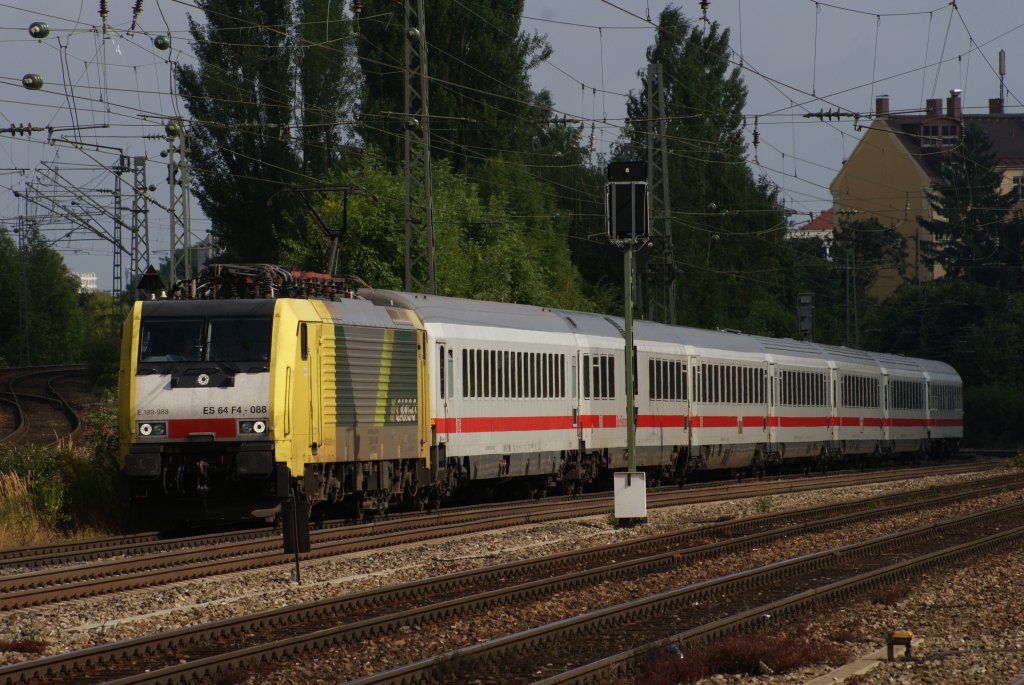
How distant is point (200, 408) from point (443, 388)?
18.1ft

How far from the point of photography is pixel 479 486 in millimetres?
28641

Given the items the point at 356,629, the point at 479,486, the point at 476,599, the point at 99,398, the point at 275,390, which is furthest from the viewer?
the point at 99,398

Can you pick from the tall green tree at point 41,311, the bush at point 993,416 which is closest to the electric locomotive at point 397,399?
the bush at point 993,416

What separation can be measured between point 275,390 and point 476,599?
6238 millimetres

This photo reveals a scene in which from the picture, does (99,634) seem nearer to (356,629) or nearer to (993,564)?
(356,629)

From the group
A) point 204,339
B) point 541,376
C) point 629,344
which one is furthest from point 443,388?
point 204,339

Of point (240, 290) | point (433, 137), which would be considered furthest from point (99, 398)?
point (240, 290)

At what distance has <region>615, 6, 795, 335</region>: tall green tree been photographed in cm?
7306

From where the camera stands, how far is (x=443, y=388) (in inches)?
942

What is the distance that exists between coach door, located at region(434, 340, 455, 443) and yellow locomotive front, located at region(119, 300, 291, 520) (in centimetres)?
461

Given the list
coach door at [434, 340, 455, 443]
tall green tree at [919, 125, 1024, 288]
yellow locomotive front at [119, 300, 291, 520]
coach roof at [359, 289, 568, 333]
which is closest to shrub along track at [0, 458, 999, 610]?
yellow locomotive front at [119, 300, 291, 520]

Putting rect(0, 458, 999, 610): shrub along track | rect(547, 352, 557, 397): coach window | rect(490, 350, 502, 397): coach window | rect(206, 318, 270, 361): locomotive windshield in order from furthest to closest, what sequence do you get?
rect(547, 352, 557, 397): coach window, rect(490, 350, 502, 397): coach window, rect(206, 318, 270, 361): locomotive windshield, rect(0, 458, 999, 610): shrub along track

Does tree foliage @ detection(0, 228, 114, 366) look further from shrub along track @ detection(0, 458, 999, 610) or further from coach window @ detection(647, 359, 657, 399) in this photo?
shrub along track @ detection(0, 458, 999, 610)

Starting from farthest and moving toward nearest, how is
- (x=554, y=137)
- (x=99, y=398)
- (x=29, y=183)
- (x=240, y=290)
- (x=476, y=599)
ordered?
(x=554, y=137)
(x=29, y=183)
(x=99, y=398)
(x=240, y=290)
(x=476, y=599)
